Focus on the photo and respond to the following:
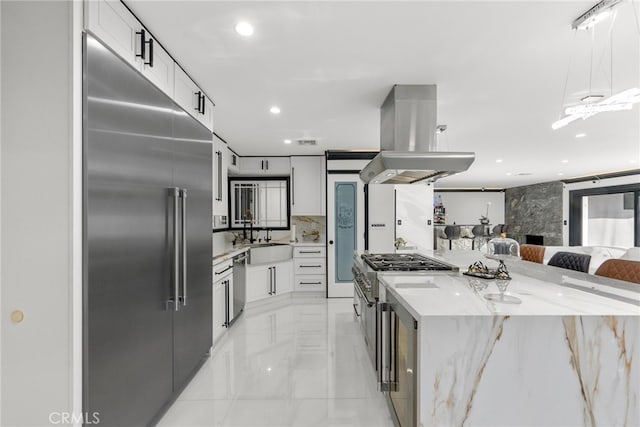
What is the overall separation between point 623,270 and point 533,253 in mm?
1087

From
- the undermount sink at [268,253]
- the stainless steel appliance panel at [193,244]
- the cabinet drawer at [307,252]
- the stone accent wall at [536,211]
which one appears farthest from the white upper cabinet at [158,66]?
the stone accent wall at [536,211]

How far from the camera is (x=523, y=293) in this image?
69.2 inches

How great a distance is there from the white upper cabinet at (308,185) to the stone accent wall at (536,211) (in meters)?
8.17

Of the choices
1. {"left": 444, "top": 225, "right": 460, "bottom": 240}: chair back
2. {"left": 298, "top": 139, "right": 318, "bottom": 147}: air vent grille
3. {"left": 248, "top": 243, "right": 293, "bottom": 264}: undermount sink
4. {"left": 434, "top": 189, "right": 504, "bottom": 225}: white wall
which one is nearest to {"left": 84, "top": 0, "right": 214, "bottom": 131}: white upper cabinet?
{"left": 298, "top": 139, "right": 318, "bottom": 147}: air vent grille

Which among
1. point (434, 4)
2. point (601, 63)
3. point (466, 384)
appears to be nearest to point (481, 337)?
point (466, 384)

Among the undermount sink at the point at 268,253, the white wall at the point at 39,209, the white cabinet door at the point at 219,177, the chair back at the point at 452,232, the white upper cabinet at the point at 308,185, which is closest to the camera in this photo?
the white wall at the point at 39,209

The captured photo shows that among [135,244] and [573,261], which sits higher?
[135,244]

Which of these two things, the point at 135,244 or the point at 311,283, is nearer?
the point at 135,244

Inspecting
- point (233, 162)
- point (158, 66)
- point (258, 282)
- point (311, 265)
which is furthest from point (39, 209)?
point (311, 265)

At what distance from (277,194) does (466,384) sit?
Answer: 15.4ft

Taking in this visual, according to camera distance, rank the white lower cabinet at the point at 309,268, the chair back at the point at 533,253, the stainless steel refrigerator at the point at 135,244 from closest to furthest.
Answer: the stainless steel refrigerator at the point at 135,244, the chair back at the point at 533,253, the white lower cabinet at the point at 309,268

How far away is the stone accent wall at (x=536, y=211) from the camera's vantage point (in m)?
9.40

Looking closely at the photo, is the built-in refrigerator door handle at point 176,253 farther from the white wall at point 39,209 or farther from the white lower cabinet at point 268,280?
the white lower cabinet at point 268,280

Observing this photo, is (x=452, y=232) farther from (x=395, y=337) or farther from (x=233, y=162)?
(x=395, y=337)
